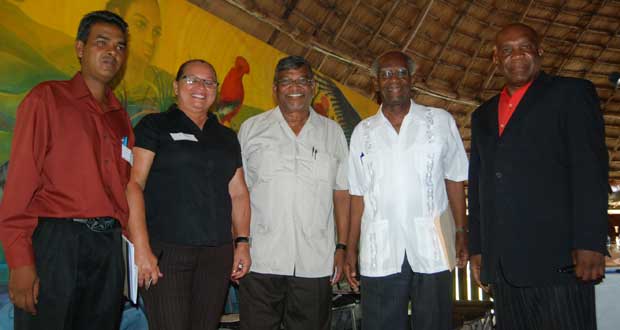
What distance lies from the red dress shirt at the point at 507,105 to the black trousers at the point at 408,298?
0.65m

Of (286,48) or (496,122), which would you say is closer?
(496,122)

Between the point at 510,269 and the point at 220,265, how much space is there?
1.13 metres

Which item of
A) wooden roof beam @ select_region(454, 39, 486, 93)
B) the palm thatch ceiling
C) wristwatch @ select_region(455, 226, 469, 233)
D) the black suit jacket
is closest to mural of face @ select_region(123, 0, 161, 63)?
the palm thatch ceiling

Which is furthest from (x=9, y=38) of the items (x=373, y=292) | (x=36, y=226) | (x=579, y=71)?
(x=579, y=71)

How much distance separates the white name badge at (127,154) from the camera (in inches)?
89.7

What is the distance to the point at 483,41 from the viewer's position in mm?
7562

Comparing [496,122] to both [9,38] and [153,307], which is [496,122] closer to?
[153,307]

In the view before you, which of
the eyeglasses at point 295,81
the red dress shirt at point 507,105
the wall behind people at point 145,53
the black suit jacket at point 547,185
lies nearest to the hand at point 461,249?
the black suit jacket at point 547,185

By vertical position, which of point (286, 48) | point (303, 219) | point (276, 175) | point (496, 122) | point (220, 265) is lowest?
point (220, 265)

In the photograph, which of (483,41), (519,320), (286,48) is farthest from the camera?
(483,41)

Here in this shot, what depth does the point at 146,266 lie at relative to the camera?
2.13 meters

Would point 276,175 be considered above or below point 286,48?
below

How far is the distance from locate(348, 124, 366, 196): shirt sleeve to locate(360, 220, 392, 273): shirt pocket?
20cm

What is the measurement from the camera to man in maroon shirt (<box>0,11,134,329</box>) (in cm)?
185
